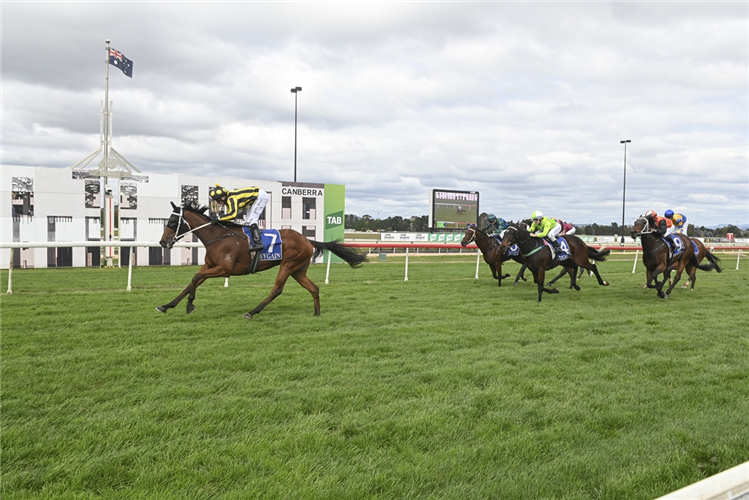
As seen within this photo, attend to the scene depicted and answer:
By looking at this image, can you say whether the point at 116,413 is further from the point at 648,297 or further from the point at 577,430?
the point at 648,297

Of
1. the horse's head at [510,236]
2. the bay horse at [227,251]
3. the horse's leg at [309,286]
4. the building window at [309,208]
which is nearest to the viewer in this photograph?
the bay horse at [227,251]

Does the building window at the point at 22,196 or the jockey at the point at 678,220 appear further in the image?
the building window at the point at 22,196

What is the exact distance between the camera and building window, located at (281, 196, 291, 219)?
25.2 metres

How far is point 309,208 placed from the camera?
25891 millimetres

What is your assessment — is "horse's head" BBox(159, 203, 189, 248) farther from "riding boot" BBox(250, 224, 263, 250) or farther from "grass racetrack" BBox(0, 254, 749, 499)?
"grass racetrack" BBox(0, 254, 749, 499)

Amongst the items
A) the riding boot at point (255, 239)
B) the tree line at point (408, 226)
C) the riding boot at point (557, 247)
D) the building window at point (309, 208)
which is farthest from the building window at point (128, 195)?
the tree line at point (408, 226)

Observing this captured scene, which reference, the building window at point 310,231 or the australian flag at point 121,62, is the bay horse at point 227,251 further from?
the building window at point 310,231

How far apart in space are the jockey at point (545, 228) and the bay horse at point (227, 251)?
5326mm

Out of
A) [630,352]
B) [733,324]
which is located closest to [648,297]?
[733,324]

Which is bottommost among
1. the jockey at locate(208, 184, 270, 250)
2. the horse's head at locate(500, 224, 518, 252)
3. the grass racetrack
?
the grass racetrack

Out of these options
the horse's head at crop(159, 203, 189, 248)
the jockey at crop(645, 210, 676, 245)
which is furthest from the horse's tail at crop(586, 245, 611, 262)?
the horse's head at crop(159, 203, 189, 248)

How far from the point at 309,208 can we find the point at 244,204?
18.0 m

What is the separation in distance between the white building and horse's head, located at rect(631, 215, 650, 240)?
14032 millimetres

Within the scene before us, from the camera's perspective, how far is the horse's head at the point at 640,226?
11.0 meters
